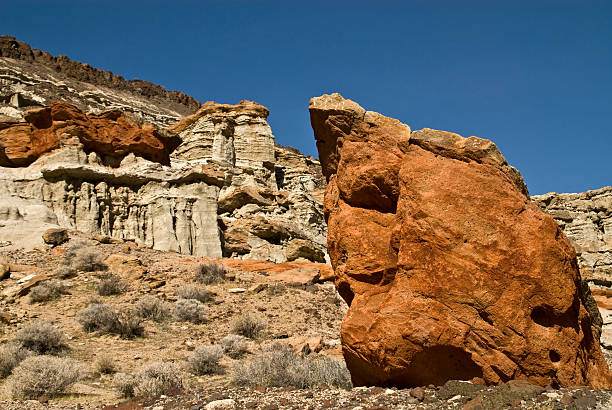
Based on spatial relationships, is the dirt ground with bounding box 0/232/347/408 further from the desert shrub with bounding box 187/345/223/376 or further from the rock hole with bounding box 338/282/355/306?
the rock hole with bounding box 338/282/355/306

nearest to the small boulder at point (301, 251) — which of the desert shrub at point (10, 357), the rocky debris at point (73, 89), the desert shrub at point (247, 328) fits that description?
the desert shrub at point (247, 328)

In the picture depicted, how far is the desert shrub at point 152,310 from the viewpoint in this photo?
40.0 ft

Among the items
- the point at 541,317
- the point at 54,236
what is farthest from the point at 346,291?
the point at 54,236

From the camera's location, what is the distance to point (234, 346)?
10172mm

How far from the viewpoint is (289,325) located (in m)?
12.3

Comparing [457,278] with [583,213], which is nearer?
[457,278]

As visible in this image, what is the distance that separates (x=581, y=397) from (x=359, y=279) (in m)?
2.53

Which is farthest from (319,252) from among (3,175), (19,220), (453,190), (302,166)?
(302,166)

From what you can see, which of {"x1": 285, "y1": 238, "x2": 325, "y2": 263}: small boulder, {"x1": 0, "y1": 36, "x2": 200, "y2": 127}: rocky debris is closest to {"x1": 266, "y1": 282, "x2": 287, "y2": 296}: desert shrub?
{"x1": 285, "y1": 238, "x2": 325, "y2": 263}: small boulder

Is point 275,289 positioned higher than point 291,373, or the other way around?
point 275,289

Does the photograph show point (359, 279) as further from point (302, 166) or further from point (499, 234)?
point (302, 166)

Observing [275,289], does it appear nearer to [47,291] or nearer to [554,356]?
[47,291]

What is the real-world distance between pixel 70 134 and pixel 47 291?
13944mm

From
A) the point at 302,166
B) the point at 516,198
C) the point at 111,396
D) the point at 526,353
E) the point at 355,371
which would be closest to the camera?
the point at 526,353
